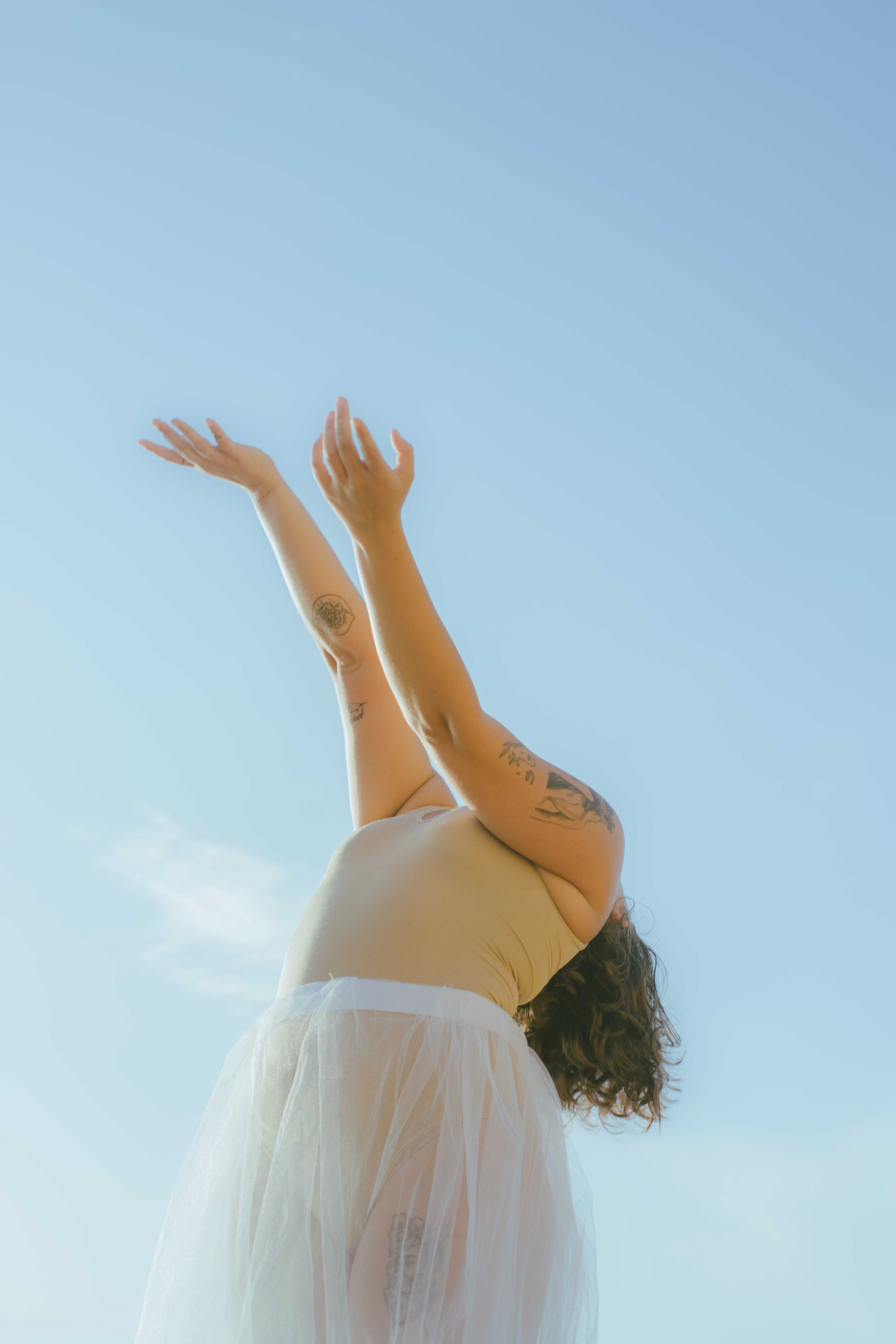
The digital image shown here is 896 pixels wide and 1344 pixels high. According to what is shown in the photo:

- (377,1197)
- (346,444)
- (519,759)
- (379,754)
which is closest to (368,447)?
(346,444)

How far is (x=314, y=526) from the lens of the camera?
8.77ft

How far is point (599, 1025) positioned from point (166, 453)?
1687mm

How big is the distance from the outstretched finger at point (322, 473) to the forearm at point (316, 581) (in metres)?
0.68

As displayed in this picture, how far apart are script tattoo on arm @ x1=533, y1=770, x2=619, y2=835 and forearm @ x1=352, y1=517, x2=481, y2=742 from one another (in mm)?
231

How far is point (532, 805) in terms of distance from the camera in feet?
6.40

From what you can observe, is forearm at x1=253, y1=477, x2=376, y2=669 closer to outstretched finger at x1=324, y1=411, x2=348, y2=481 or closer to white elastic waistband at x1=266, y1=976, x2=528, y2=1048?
outstretched finger at x1=324, y1=411, x2=348, y2=481

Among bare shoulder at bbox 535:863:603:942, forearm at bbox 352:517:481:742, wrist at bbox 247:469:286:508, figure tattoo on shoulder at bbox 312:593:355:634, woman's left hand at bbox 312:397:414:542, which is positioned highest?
wrist at bbox 247:469:286:508

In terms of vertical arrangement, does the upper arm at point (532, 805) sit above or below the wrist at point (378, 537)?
below

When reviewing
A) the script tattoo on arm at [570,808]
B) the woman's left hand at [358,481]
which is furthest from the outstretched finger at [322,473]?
the script tattoo on arm at [570,808]

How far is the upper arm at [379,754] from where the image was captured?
96.2 inches

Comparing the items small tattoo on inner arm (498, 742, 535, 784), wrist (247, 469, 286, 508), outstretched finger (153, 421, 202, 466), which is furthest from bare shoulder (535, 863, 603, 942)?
outstretched finger (153, 421, 202, 466)

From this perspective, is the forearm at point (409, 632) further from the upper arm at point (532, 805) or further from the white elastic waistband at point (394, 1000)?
the white elastic waistband at point (394, 1000)

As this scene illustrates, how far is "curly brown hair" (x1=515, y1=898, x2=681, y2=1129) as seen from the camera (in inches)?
101

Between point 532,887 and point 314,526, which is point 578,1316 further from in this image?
point 314,526
